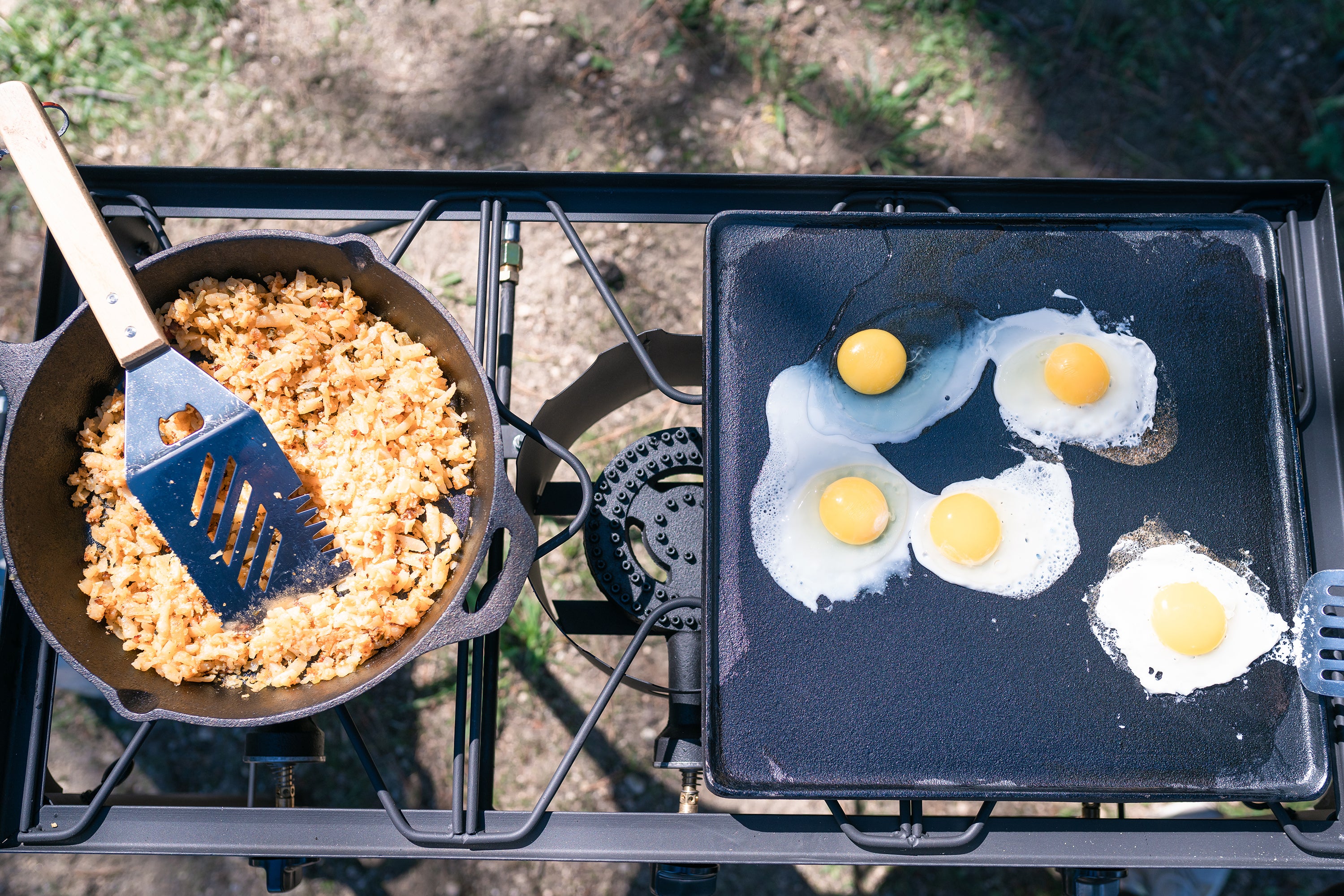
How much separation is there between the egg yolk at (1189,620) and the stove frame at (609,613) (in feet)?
1.12

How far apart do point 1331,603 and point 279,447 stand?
2.06 metres

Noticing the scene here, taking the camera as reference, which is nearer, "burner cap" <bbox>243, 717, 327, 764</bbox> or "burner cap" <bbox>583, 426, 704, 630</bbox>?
"burner cap" <bbox>243, 717, 327, 764</bbox>

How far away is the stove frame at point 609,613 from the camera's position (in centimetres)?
154

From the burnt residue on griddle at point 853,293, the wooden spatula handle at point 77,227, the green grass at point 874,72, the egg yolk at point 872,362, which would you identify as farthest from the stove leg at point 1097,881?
the green grass at point 874,72

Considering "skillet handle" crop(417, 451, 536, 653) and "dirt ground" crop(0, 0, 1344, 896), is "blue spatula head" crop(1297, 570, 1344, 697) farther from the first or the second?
"dirt ground" crop(0, 0, 1344, 896)

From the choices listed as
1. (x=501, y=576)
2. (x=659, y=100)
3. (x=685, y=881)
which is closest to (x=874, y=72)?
(x=659, y=100)

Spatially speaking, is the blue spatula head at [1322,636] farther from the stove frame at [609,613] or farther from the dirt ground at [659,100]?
the dirt ground at [659,100]

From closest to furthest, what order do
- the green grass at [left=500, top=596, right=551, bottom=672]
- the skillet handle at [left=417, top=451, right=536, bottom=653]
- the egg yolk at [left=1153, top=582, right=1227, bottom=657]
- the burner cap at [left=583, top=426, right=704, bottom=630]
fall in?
the skillet handle at [left=417, top=451, right=536, bottom=653] < the egg yolk at [left=1153, top=582, right=1227, bottom=657] < the burner cap at [left=583, top=426, right=704, bottom=630] < the green grass at [left=500, top=596, right=551, bottom=672]

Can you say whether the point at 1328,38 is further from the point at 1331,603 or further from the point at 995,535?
the point at 995,535

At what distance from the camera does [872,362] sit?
1603mm

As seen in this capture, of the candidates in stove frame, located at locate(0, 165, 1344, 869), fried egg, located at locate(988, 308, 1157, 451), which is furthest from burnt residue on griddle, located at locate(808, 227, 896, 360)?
fried egg, located at locate(988, 308, 1157, 451)

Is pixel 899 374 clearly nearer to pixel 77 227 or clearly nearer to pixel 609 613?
pixel 609 613

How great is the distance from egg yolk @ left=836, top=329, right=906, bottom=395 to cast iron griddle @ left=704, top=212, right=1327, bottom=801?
44mm

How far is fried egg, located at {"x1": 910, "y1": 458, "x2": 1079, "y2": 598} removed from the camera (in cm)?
156
